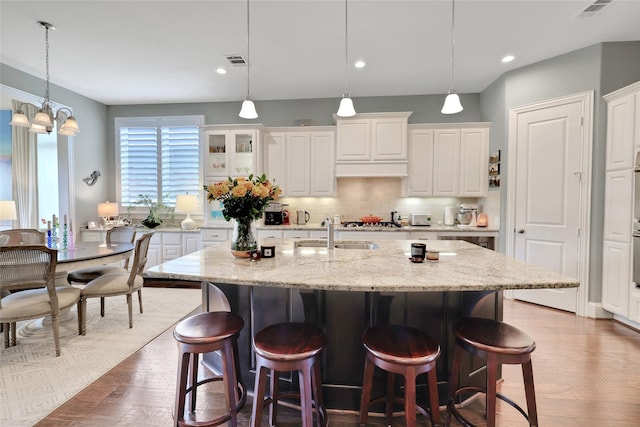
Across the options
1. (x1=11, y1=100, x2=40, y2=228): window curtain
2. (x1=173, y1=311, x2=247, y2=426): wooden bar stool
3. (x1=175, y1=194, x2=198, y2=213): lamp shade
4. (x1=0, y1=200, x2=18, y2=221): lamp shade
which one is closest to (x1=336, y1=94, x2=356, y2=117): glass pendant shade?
(x1=173, y1=311, x2=247, y2=426): wooden bar stool

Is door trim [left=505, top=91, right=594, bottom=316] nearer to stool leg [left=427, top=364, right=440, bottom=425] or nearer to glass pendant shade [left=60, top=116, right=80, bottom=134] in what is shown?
stool leg [left=427, top=364, right=440, bottom=425]

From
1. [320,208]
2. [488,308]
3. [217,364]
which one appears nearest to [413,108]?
[320,208]

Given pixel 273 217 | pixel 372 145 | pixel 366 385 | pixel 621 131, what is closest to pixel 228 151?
pixel 273 217

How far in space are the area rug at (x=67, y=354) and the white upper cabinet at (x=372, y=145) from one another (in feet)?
9.42

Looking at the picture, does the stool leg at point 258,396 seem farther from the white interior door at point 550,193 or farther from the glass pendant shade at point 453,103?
the white interior door at point 550,193

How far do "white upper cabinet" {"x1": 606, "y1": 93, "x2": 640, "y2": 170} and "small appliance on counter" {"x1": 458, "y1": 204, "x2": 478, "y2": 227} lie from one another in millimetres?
1597

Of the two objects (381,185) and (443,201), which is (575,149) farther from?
(381,185)

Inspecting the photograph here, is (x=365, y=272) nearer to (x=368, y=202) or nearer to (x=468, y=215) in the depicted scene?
(x=368, y=202)

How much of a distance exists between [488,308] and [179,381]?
6.20 ft

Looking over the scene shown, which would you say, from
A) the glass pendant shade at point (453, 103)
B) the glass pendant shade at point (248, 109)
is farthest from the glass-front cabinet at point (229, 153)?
the glass pendant shade at point (453, 103)

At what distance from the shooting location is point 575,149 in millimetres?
3510

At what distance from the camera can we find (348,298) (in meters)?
1.87

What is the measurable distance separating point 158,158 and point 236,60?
8.52 ft

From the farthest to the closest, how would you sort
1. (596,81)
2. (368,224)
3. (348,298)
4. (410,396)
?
(368,224)
(596,81)
(348,298)
(410,396)
